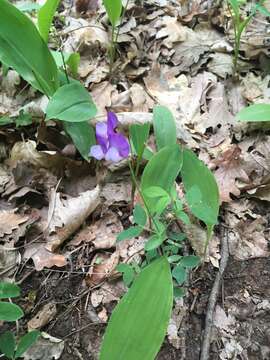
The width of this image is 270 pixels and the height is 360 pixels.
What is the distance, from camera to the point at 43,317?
1132 millimetres

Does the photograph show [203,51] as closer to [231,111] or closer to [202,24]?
[202,24]

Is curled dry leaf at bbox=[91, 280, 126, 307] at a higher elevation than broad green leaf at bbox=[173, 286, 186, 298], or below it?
below

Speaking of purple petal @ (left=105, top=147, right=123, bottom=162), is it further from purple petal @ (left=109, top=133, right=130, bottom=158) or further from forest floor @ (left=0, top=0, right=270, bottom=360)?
forest floor @ (left=0, top=0, right=270, bottom=360)

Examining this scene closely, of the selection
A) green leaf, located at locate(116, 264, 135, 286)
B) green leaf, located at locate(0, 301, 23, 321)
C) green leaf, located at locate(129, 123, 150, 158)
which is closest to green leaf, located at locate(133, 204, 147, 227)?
green leaf, located at locate(116, 264, 135, 286)

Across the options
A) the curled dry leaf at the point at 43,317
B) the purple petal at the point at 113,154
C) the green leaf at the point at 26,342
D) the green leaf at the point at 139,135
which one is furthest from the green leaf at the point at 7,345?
the green leaf at the point at 139,135

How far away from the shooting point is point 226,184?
1411 millimetres

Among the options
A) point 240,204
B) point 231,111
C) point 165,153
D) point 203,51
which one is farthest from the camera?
point 203,51

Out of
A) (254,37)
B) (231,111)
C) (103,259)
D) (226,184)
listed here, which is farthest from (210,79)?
(103,259)

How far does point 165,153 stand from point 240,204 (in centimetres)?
38

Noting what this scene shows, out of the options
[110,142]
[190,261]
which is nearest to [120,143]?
[110,142]

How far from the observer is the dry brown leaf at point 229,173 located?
4.56 ft

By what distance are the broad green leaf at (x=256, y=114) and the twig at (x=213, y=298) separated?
406mm

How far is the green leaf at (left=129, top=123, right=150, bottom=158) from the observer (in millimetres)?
1192

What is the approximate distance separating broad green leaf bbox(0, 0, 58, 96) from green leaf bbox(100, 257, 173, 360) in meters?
0.77
